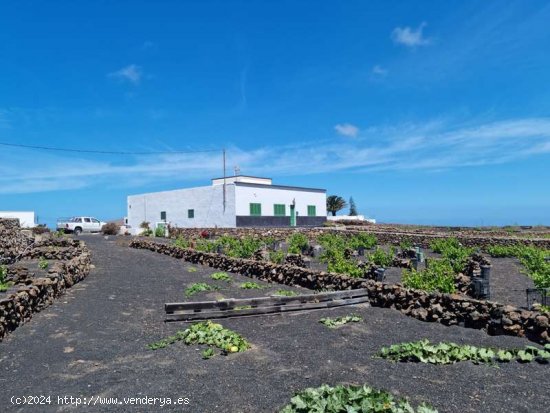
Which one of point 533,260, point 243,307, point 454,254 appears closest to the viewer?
point 243,307

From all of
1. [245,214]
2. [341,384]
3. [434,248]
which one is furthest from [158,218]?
[341,384]

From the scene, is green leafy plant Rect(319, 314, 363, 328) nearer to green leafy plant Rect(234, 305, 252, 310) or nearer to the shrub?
green leafy plant Rect(234, 305, 252, 310)

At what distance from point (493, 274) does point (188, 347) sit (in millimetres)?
13317

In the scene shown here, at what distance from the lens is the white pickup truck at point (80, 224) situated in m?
44.0

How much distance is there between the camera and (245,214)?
40.1 m

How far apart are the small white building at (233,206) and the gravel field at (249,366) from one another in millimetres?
28583

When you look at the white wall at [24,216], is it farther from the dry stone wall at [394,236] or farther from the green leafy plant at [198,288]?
the green leafy plant at [198,288]

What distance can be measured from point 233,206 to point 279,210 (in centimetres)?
586

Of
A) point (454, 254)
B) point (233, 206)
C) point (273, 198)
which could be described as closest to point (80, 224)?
point (233, 206)

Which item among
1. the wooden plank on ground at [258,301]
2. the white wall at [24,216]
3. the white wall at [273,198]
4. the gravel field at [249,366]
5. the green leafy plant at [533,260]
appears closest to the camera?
the gravel field at [249,366]

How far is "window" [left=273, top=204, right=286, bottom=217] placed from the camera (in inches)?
1686

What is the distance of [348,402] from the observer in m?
4.89

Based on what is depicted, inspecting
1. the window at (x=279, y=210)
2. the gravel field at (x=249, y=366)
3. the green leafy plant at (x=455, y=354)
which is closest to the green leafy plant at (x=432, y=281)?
the gravel field at (x=249, y=366)

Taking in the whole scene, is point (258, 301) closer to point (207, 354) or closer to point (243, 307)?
Answer: point (243, 307)
